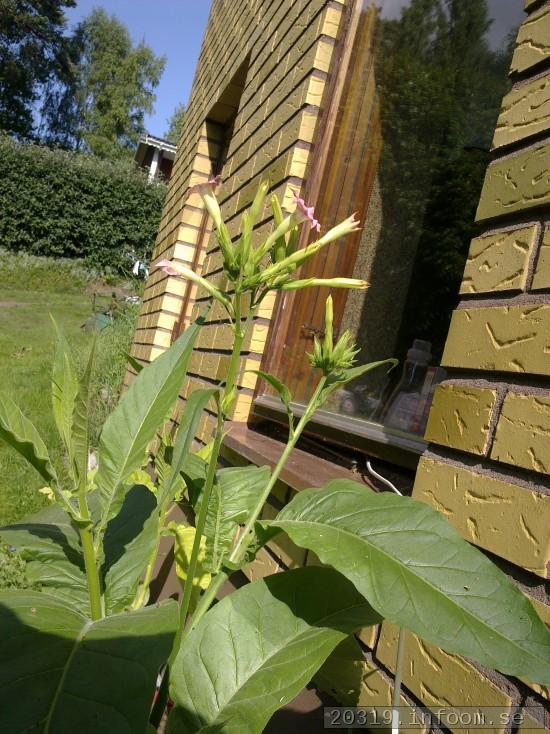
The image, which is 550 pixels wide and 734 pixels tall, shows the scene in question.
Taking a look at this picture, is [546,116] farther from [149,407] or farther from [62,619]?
[62,619]

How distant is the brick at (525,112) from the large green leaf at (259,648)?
0.98m

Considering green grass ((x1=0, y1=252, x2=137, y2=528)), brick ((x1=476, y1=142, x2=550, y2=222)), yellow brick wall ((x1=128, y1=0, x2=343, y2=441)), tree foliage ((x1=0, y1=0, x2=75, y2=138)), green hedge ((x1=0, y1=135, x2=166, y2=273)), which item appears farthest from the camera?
tree foliage ((x1=0, y1=0, x2=75, y2=138))

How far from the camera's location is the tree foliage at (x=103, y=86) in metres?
36.8

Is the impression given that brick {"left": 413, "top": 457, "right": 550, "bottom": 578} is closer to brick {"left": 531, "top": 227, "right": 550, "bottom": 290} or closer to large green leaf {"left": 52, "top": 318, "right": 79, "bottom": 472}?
brick {"left": 531, "top": 227, "right": 550, "bottom": 290}

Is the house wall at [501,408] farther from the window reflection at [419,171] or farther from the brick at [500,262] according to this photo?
the window reflection at [419,171]

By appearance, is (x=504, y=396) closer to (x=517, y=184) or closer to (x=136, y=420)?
(x=517, y=184)

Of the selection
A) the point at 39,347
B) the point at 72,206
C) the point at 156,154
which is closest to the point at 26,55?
the point at 156,154

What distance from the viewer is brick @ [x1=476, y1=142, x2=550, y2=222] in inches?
49.2

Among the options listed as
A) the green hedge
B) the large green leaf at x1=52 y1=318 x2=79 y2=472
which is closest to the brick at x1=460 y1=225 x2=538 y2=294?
the large green leaf at x1=52 y1=318 x2=79 y2=472

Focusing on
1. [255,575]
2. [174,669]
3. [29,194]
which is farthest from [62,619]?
[29,194]

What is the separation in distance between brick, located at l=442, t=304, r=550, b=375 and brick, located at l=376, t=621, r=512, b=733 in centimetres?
55

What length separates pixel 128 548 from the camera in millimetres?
1183

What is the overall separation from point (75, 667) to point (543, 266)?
103cm

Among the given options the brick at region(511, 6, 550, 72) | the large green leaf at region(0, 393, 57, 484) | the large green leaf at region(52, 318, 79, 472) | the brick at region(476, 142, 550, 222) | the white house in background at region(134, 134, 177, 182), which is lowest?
the large green leaf at region(0, 393, 57, 484)
